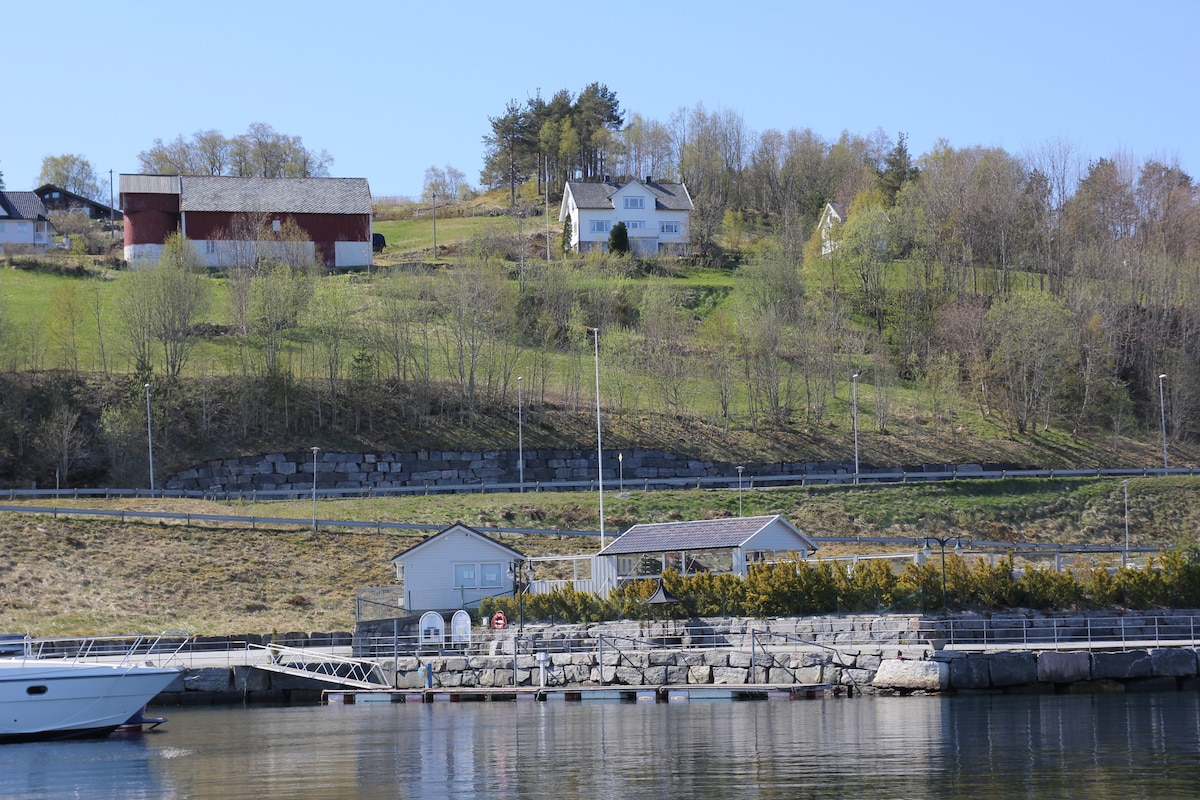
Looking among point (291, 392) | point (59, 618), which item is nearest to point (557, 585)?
point (59, 618)

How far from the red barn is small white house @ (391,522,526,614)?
56279mm

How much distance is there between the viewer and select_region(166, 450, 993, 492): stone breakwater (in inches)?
2820

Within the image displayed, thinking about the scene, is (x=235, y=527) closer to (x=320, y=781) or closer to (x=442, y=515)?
(x=442, y=515)

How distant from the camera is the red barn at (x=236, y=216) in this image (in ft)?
330

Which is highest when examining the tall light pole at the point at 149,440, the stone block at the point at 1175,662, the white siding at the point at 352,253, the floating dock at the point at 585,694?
the white siding at the point at 352,253

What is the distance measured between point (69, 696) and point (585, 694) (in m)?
13.6

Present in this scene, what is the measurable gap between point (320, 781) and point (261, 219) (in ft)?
266

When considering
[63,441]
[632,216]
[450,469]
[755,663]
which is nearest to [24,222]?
[632,216]

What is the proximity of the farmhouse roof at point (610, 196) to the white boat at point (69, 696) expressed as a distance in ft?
279

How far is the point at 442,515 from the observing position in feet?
205

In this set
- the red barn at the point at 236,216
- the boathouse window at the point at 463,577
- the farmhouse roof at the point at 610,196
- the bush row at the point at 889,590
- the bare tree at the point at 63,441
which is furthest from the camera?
the farmhouse roof at the point at 610,196

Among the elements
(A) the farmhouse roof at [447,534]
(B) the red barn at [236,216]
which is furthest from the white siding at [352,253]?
(A) the farmhouse roof at [447,534]

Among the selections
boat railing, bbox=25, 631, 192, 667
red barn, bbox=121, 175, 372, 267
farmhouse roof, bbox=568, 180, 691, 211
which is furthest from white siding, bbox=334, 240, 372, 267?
boat railing, bbox=25, 631, 192, 667

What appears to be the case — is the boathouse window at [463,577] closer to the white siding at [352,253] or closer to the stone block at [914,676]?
the stone block at [914,676]
